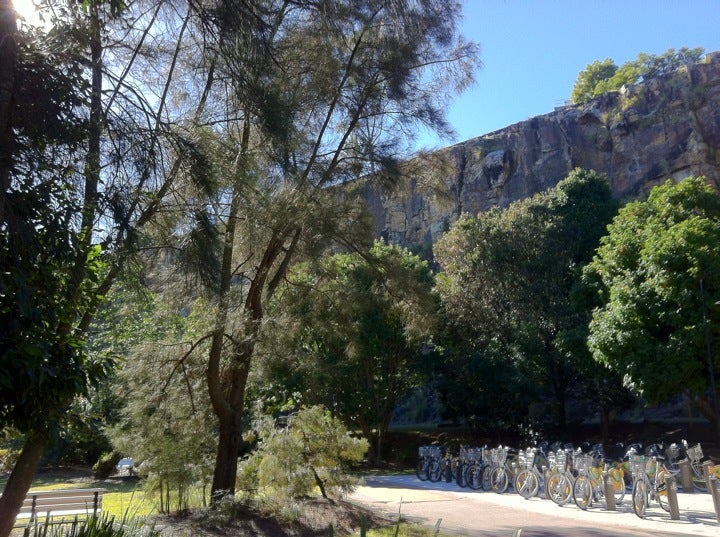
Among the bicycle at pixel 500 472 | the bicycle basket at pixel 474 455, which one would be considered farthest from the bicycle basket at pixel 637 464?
the bicycle basket at pixel 474 455

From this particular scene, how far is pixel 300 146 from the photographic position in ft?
32.1

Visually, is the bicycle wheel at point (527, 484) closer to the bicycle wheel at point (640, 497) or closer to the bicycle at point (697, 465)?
the bicycle wheel at point (640, 497)

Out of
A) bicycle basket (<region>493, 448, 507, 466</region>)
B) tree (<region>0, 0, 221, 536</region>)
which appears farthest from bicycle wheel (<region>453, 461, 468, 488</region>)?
tree (<region>0, 0, 221, 536</region>)

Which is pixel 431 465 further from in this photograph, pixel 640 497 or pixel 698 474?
pixel 640 497

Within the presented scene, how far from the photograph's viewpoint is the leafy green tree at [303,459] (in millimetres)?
10820

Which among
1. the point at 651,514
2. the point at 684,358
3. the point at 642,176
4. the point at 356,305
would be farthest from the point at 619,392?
the point at 642,176

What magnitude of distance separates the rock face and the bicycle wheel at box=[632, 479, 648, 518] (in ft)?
84.2

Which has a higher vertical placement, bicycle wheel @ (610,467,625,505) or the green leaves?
the green leaves

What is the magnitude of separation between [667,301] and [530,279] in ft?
33.4

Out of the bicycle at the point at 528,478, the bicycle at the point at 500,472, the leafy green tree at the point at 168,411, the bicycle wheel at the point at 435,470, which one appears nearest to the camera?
the leafy green tree at the point at 168,411

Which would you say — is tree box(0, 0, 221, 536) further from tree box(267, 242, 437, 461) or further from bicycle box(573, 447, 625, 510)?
bicycle box(573, 447, 625, 510)

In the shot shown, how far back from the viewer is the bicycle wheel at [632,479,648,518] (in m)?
10.2

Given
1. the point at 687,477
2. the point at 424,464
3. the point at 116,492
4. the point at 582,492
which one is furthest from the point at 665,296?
the point at 116,492

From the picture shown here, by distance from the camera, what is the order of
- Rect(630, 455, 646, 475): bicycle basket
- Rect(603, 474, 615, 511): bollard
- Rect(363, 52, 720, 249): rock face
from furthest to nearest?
1. Rect(363, 52, 720, 249): rock face
2. Rect(603, 474, 615, 511): bollard
3. Rect(630, 455, 646, 475): bicycle basket
